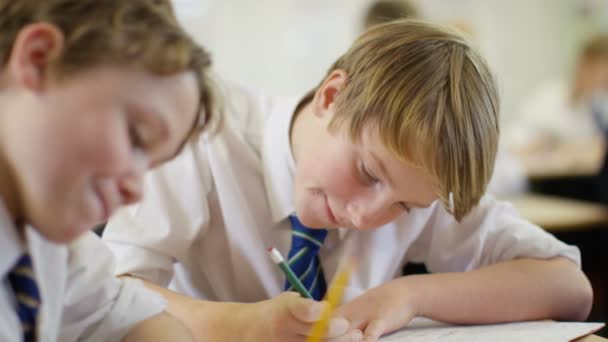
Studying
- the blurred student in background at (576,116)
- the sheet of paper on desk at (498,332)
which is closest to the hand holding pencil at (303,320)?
the sheet of paper on desk at (498,332)

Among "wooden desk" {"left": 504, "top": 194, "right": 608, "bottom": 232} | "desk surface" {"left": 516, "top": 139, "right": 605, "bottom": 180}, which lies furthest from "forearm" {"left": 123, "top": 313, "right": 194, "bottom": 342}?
"desk surface" {"left": 516, "top": 139, "right": 605, "bottom": 180}

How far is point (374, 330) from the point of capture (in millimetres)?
849

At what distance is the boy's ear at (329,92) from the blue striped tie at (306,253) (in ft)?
0.53

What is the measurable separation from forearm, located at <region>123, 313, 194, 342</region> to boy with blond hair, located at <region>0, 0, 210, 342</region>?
0.38 ft

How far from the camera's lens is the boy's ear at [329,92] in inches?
36.9

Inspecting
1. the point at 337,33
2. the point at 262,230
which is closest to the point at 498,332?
the point at 262,230

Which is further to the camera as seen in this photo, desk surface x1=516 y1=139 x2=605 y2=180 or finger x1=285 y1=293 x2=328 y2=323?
desk surface x1=516 y1=139 x2=605 y2=180

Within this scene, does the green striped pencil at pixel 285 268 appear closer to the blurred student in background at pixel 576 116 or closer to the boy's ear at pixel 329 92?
the boy's ear at pixel 329 92

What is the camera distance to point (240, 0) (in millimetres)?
4148

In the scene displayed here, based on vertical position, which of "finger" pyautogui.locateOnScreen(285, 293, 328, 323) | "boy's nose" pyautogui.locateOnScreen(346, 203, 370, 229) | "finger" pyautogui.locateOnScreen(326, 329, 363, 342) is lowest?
"finger" pyautogui.locateOnScreen(326, 329, 363, 342)

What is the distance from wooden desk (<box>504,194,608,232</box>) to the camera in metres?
2.36

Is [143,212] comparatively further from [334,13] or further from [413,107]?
[334,13]

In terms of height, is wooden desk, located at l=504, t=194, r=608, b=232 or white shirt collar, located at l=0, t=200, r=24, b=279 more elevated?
white shirt collar, located at l=0, t=200, r=24, b=279

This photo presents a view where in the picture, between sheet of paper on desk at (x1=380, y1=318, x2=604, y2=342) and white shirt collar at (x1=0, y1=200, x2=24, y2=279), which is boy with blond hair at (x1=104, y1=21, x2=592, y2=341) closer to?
sheet of paper on desk at (x1=380, y1=318, x2=604, y2=342)
